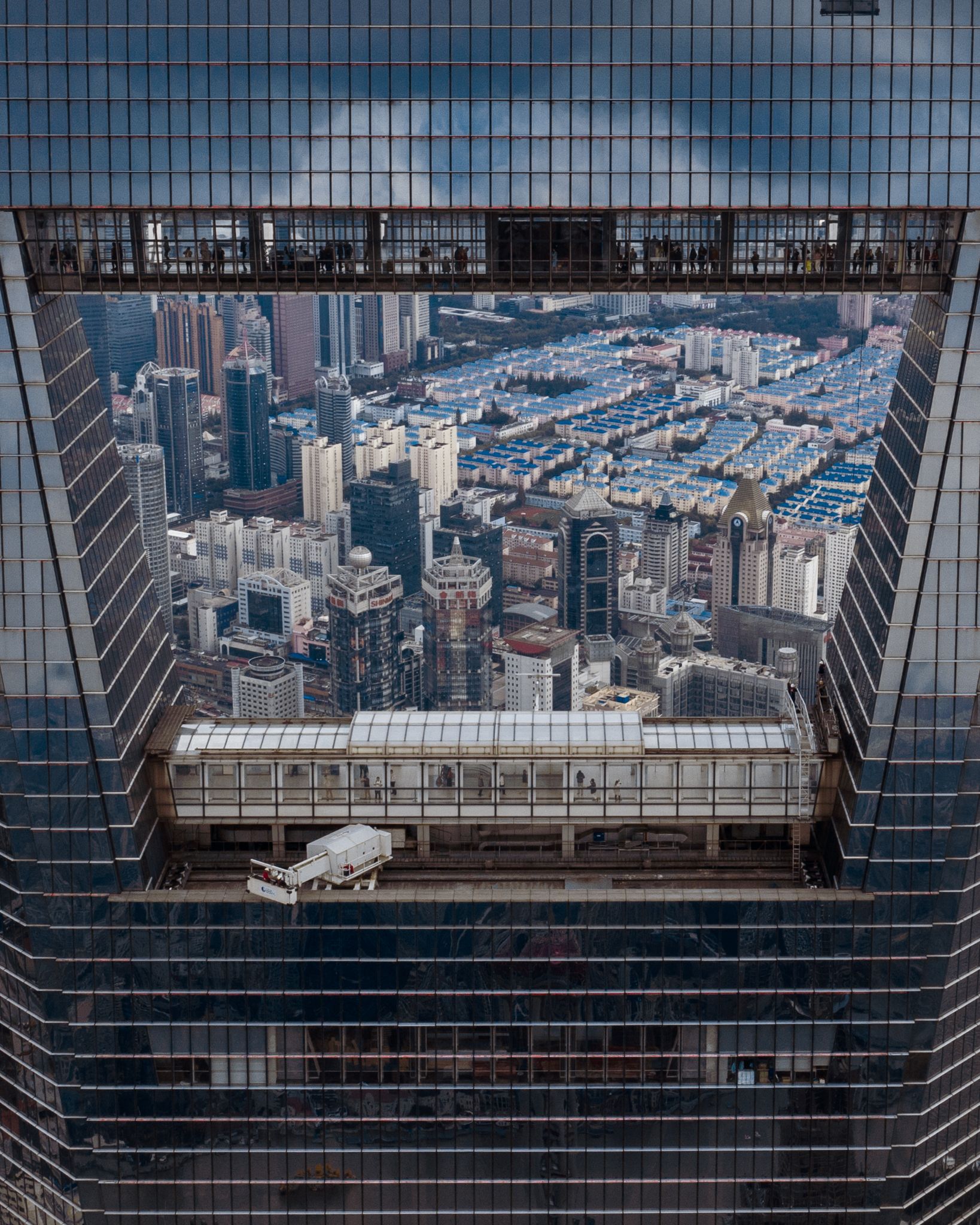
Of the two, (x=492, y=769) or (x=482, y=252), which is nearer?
(x=482, y=252)

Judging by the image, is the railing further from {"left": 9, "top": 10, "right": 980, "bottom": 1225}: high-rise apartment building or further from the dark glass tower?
the dark glass tower

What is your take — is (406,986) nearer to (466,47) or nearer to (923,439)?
(923,439)

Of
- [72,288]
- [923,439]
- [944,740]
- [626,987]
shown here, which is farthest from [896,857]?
[72,288]

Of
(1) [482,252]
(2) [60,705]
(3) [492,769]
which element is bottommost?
(3) [492,769]

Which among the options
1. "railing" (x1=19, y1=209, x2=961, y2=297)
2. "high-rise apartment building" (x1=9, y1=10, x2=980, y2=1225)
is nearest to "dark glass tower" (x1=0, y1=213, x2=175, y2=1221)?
"high-rise apartment building" (x1=9, y1=10, x2=980, y2=1225)

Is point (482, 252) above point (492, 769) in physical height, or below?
above

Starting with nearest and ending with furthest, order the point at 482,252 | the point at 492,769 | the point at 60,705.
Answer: the point at 482,252 < the point at 60,705 < the point at 492,769

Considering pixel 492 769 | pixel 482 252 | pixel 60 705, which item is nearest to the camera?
pixel 482 252

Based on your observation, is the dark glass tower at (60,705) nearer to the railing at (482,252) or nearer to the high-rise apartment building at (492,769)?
the high-rise apartment building at (492,769)

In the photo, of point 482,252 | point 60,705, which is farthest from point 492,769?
point 482,252

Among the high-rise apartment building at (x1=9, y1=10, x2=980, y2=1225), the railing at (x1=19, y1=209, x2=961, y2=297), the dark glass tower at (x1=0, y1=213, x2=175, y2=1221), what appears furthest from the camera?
the railing at (x1=19, y1=209, x2=961, y2=297)

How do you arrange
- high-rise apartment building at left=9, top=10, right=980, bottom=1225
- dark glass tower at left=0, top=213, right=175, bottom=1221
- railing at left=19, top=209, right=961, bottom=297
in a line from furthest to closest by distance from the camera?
railing at left=19, top=209, right=961, bottom=297
dark glass tower at left=0, top=213, right=175, bottom=1221
high-rise apartment building at left=9, top=10, right=980, bottom=1225

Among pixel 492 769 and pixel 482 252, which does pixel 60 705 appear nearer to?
pixel 492 769
